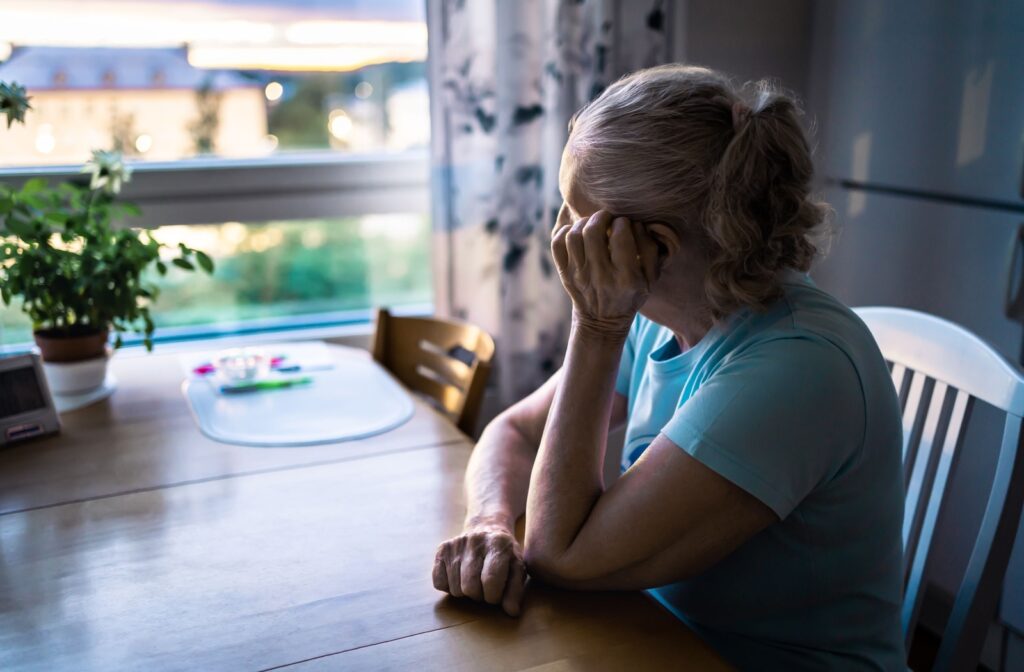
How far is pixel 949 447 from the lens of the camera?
1235 mm

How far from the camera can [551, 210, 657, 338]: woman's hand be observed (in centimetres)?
105

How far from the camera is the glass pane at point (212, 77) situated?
2.16m

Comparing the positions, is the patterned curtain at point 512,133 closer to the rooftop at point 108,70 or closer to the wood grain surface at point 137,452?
the rooftop at point 108,70

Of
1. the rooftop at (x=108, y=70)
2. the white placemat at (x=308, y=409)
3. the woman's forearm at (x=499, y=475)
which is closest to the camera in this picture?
the woman's forearm at (x=499, y=475)

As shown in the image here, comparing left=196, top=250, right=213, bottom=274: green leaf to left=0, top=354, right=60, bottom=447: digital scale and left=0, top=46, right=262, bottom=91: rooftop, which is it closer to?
left=0, top=354, right=60, bottom=447: digital scale

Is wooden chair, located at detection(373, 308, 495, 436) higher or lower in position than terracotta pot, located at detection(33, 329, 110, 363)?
lower

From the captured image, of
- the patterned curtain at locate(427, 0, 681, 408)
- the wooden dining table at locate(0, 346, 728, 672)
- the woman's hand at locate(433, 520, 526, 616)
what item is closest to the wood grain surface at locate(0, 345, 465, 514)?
the wooden dining table at locate(0, 346, 728, 672)

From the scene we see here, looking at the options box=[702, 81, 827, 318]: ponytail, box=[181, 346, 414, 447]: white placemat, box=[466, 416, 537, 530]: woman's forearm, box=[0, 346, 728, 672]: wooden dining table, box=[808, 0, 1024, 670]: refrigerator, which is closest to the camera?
box=[0, 346, 728, 672]: wooden dining table

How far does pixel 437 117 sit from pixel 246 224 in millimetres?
556

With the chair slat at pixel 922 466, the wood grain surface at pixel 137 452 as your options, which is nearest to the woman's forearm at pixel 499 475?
the wood grain surface at pixel 137 452

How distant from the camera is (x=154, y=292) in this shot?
69.7 inches

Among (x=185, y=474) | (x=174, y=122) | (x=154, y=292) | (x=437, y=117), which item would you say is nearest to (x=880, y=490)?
(x=185, y=474)

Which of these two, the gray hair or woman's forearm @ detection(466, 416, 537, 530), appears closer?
the gray hair

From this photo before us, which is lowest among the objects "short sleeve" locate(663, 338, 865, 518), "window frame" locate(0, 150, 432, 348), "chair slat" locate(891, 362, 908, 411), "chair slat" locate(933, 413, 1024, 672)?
"chair slat" locate(933, 413, 1024, 672)
